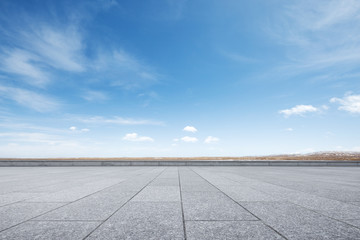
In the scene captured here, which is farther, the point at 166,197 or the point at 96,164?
the point at 96,164

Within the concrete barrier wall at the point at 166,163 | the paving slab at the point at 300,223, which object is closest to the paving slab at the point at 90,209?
the paving slab at the point at 300,223

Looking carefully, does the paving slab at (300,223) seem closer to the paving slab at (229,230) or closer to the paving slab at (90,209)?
the paving slab at (229,230)

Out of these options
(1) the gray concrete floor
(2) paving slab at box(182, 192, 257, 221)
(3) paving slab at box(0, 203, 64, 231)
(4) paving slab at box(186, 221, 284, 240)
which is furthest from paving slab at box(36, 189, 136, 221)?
(4) paving slab at box(186, 221, 284, 240)

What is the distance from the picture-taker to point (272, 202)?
15.9 ft

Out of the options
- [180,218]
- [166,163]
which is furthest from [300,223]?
[166,163]

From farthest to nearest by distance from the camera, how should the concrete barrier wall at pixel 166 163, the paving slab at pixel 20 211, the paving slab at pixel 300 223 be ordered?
the concrete barrier wall at pixel 166 163 < the paving slab at pixel 20 211 < the paving slab at pixel 300 223

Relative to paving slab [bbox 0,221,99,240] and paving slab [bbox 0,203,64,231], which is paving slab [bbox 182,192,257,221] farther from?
paving slab [bbox 0,203,64,231]

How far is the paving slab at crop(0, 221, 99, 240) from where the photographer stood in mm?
2818

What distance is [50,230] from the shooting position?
10.0ft

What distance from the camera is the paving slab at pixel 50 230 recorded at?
282cm

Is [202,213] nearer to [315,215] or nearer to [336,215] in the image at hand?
[315,215]

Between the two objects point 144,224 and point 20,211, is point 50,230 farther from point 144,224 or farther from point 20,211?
point 20,211

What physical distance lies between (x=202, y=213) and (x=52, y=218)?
10.0 feet

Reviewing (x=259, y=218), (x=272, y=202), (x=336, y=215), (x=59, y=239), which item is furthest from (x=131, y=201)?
(x=336, y=215)
